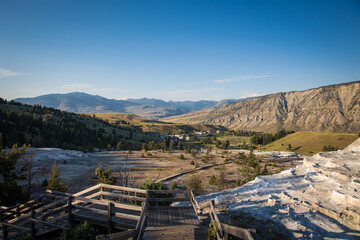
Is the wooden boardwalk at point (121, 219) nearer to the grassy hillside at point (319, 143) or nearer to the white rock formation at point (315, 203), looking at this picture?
the white rock formation at point (315, 203)

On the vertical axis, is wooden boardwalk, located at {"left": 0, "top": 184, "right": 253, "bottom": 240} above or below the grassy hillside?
above

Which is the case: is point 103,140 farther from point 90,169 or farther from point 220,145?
point 220,145

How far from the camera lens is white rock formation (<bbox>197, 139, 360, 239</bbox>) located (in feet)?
34.8

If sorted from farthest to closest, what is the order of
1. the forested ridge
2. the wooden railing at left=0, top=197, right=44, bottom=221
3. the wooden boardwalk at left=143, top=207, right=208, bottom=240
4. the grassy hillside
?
1. the grassy hillside
2. the forested ridge
3. the wooden railing at left=0, top=197, right=44, bottom=221
4. the wooden boardwalk at left=143, top=207, right=208, bottom=240

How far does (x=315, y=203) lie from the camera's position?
12812 millimetres

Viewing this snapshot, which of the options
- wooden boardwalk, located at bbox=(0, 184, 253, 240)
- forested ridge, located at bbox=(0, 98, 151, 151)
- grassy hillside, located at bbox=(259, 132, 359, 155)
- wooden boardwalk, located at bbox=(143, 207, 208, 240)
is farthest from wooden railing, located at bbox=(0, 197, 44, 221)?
grassy hillside, located at bbox=(259, 132, 359, 155)

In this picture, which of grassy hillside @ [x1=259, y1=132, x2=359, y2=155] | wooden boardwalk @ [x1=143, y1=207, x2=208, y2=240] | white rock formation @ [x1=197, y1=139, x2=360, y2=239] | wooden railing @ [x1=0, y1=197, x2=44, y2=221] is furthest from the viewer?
grassy hillside @ [x1=259, y1=132, x2=359, y2=155]

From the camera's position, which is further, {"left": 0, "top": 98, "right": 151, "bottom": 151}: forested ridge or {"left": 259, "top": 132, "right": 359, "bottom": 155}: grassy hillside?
{"left": 259, "top": 132, "right": 359, "bottom": 155}: grassy hillside

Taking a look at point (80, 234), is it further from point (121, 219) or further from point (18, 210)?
point (18, 210)

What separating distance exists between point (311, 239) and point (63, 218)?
45.0 feet

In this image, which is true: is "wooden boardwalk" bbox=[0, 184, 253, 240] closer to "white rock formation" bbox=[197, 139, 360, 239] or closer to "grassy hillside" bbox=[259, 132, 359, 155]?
"white rock formation" bbox=[197, 139, 360, 239]

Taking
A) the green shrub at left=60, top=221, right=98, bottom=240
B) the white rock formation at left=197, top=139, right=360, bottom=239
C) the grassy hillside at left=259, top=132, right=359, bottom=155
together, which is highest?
the green shrub at left=60, top=221, right=98, bottom=240

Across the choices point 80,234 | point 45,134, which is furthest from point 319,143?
point 45,134

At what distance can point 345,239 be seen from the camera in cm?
972
